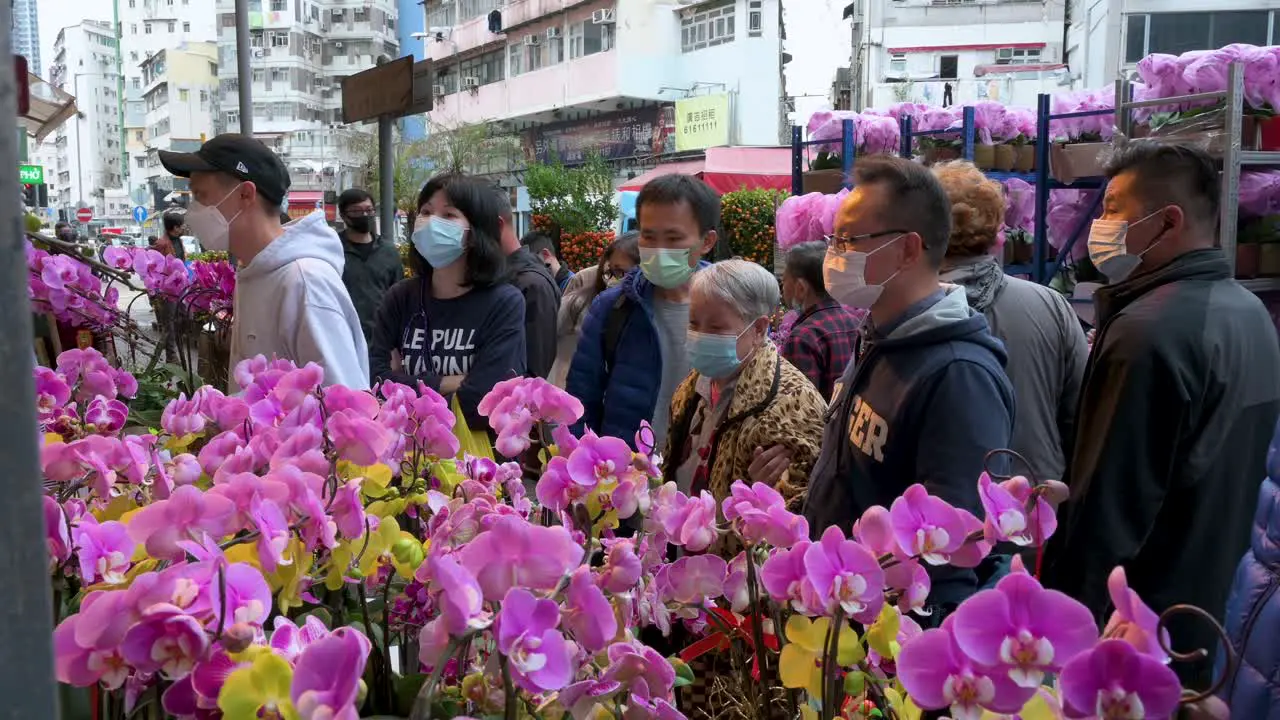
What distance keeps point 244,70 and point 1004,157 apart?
16.3 ft

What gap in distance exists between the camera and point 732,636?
4.10ft

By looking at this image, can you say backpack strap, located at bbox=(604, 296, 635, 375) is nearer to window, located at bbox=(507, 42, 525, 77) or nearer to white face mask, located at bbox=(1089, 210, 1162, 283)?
white face mask, located at bbox=(1089, 210, 1162, 283)

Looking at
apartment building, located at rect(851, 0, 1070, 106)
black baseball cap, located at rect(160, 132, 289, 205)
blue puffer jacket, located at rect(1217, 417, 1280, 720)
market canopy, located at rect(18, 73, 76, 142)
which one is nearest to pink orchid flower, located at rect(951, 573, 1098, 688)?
blue puffer jacket, located at rect(1217, 417, 1280, 720)

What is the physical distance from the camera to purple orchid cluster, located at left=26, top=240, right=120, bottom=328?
3.77m

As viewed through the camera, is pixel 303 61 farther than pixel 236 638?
Yes

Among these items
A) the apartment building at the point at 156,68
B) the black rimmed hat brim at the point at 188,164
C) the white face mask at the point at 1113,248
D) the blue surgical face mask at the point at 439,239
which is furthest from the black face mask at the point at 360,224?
the apartment building at the point at 156,68

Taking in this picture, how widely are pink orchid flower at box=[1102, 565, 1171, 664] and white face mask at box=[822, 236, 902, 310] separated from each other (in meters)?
1.47

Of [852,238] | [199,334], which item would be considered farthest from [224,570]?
[199,334]

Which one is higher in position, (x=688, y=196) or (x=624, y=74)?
(x=624, y=74)

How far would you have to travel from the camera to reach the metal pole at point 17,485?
1.81 ft

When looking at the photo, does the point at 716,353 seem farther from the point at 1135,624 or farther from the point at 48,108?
the point at 48,108

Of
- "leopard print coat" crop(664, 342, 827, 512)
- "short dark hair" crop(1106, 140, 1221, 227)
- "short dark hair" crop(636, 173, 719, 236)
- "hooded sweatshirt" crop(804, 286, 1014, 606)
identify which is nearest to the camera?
"hooded sweatshirt" crop(804, 286, 1014, 606)

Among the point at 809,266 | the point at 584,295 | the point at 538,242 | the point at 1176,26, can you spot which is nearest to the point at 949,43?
the point at 1176,26

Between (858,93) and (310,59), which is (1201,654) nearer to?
(858,93)
